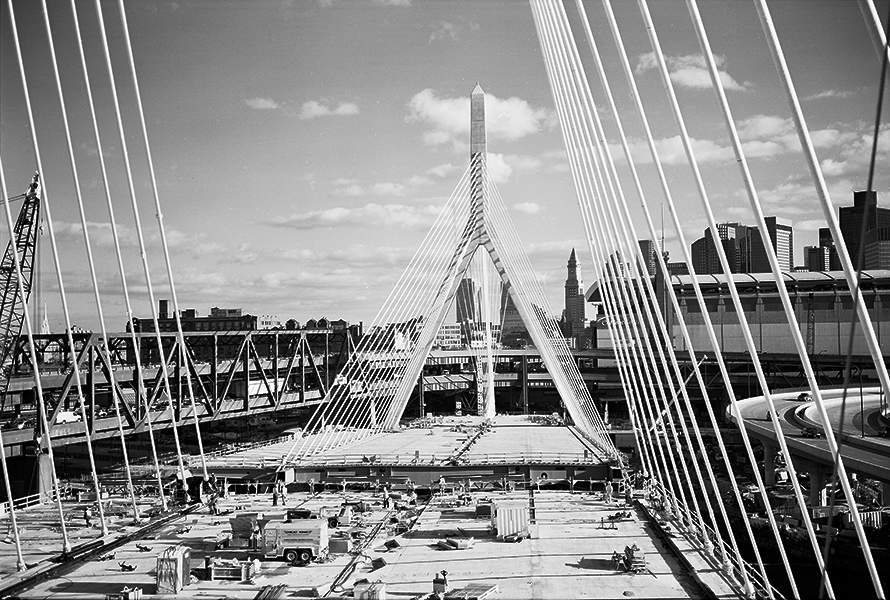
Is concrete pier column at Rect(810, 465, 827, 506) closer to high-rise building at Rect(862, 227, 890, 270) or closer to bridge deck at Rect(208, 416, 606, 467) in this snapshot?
high-rise building at Rect(862, 227, 890, 270)

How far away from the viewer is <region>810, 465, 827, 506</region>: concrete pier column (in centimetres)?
3809

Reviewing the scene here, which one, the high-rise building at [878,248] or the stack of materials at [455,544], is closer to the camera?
the stack of materials at [455,544]

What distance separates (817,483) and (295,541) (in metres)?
30.7

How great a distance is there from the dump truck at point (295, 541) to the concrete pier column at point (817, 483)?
29.6 metres

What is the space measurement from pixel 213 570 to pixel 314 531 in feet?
6.20

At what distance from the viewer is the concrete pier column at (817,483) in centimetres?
3809

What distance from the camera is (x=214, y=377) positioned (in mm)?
46938

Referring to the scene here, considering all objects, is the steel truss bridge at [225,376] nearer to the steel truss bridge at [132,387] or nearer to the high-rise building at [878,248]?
the steel truss bridge at [132,387]

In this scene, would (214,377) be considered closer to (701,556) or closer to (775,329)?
(701,556)

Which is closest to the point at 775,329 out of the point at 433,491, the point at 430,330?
the point at 430,330

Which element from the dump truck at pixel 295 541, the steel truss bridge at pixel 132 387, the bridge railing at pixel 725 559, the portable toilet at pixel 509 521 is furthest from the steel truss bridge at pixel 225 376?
the bridge railing at pixel 725 559

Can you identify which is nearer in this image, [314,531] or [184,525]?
[314,531]

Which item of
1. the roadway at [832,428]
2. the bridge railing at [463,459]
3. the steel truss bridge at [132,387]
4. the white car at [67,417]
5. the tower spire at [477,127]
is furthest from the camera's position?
the tower spire at [477,127]

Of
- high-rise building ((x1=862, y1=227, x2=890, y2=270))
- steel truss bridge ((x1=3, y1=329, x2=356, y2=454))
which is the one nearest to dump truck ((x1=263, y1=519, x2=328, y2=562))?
steel truss bridge ((x1=3, y1=329, x2=356, y2=454))
